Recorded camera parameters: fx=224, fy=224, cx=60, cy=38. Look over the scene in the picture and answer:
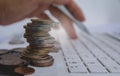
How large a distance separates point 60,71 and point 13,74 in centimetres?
7

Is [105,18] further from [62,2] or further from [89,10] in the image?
[62,2]

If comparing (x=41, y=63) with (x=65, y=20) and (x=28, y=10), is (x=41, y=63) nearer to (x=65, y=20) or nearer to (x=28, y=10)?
(x=28, y=10)

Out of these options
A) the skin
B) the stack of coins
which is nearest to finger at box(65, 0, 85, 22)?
the skin

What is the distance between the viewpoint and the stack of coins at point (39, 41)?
0.38 m

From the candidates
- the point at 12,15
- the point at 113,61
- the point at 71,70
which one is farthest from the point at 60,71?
the point at 12,15

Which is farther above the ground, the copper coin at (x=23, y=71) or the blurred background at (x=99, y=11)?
the blurred background at (x=99, y=11)

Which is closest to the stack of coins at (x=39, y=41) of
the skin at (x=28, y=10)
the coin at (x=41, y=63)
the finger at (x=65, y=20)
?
the coin at (x=41, y=63)

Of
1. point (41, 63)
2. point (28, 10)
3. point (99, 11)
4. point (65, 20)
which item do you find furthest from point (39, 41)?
point (99, 11)

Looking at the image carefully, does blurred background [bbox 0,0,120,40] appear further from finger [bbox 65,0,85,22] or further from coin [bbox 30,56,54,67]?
coin [bbox 30,56,54,67]

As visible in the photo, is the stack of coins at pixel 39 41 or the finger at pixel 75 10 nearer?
the stack of coins at pixel 39 41

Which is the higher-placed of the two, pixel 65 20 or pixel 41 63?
pixel 65 20

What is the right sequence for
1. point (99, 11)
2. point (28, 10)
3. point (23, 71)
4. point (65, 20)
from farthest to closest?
point (99, 11) → point (65, 20) → point (28, 10) → point (23, 71)

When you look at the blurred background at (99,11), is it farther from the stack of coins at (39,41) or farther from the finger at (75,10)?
the stack of coins at (39,41)

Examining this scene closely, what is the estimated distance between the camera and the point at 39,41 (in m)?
0.39
